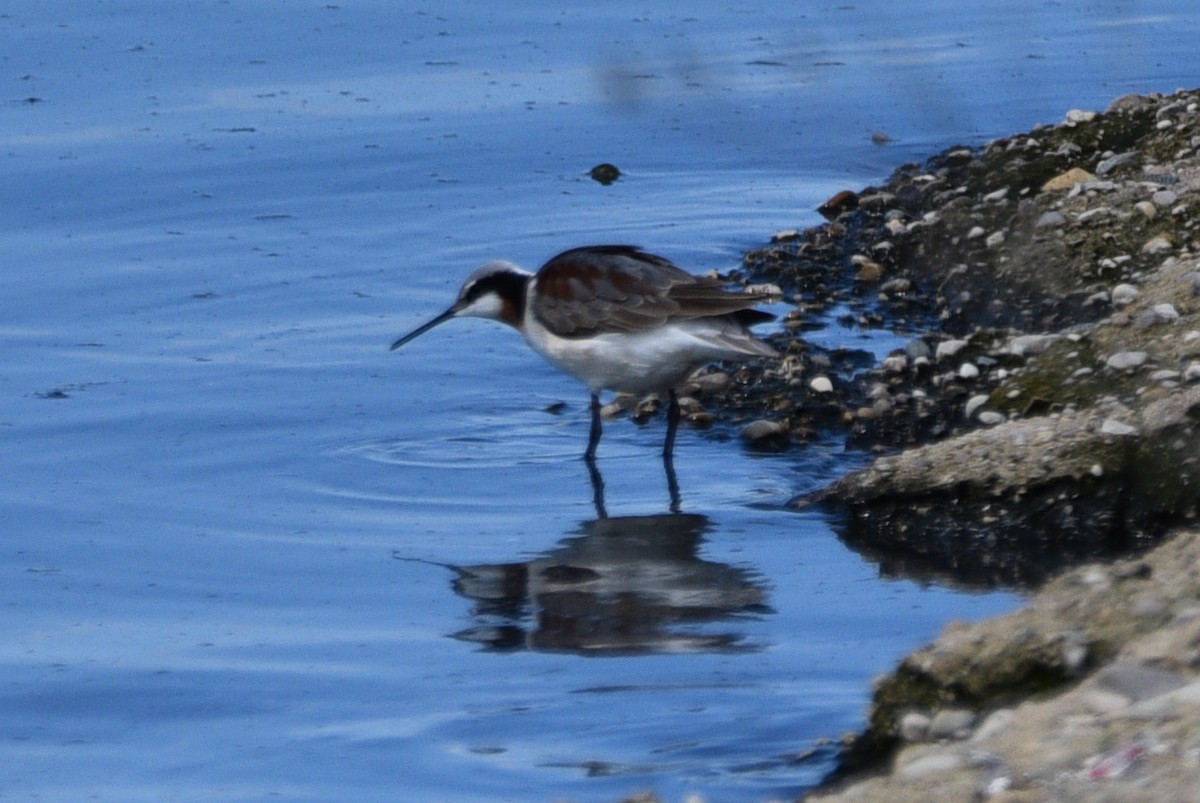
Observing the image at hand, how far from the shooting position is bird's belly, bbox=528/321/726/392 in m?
8.43

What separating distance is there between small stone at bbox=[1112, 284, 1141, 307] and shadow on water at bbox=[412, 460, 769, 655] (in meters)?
2.53

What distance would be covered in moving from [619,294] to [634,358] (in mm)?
328

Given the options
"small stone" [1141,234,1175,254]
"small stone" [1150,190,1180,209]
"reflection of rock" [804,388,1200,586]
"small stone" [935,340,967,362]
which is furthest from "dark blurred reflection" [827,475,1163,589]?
"small stone" [1150,190,1180,209]

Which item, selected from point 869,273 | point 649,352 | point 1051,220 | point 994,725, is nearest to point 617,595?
point 649,352

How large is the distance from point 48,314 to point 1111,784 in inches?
294

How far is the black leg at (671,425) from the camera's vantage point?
27.4ft

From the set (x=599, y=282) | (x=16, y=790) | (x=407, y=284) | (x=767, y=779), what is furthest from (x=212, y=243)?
(x=767, y=779)

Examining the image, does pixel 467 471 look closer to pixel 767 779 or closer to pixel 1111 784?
pixel 767 779

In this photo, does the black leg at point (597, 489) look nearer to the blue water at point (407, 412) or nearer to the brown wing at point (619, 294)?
the blue water at point (407, 412)

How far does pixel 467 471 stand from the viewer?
324 inches

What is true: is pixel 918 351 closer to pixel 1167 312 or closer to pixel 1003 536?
pixel 1167 312

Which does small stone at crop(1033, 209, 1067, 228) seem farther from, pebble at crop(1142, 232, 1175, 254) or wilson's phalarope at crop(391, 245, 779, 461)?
wilson's phalarope at crop(391, 245, 779, 461)

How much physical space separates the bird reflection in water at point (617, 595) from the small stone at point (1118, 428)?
138 cm

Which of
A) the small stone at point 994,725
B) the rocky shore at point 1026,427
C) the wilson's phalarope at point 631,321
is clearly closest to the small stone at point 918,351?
the rocky shore at point 1026,427
